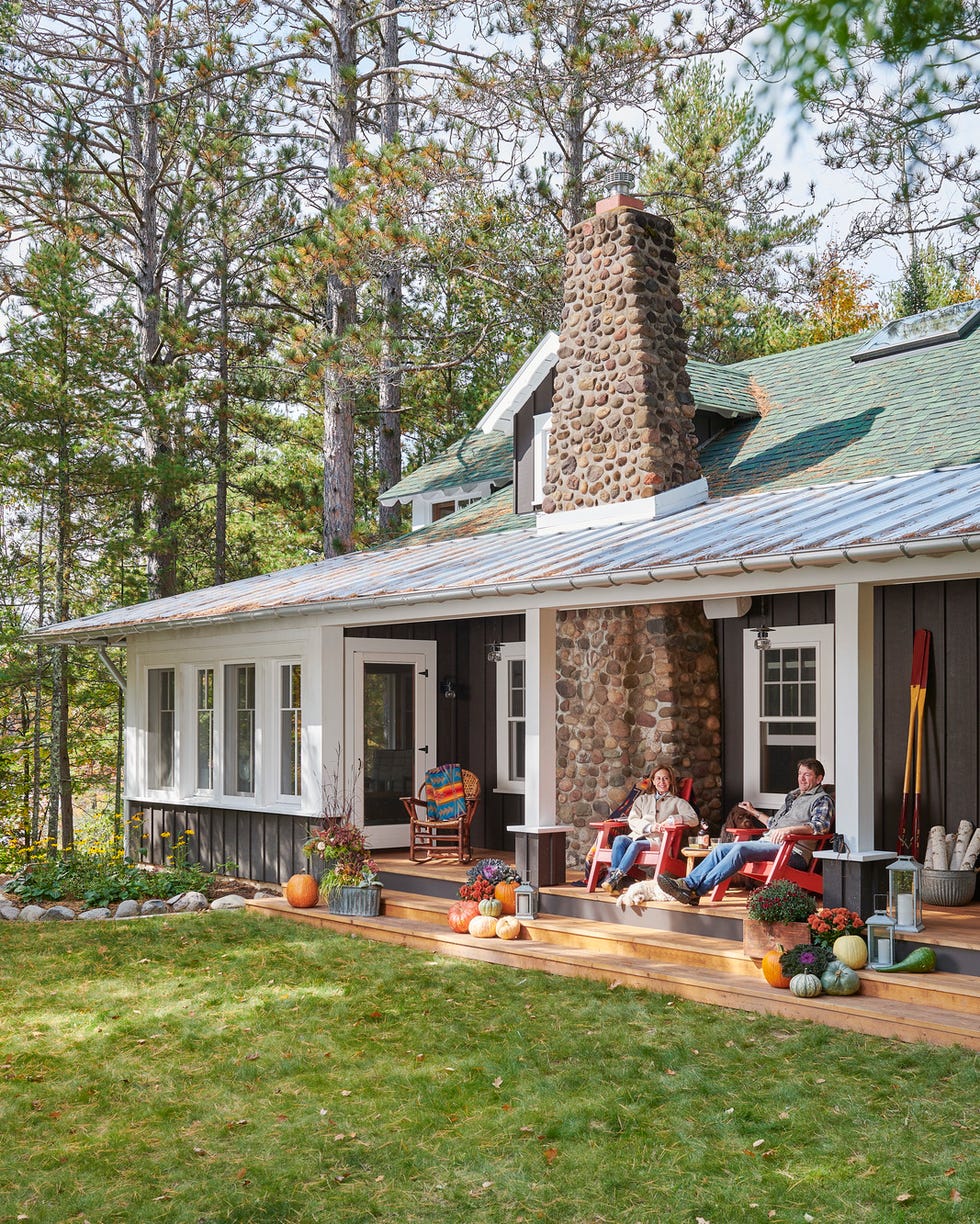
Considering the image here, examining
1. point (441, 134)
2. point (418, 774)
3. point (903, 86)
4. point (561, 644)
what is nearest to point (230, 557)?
point (441, 134)

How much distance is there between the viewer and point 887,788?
8477mm

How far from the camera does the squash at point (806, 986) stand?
19.8 feet

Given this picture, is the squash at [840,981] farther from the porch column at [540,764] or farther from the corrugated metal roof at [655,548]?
the porch column at [540,764]

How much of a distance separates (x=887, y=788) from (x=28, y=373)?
1265 cm

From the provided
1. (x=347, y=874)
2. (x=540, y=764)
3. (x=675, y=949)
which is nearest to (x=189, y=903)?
(x=347, y=874)

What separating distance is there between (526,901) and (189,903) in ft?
11.3

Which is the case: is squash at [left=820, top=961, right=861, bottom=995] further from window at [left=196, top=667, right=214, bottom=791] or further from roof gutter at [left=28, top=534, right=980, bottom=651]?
window at [left=196, top=667, right=214, bottom=791]

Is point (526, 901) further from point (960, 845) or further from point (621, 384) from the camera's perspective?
point (621, 384)

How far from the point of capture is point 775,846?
715 centimetres

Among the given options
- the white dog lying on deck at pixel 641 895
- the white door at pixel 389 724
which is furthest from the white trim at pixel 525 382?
the white dog lying on deck at pixel 641 895

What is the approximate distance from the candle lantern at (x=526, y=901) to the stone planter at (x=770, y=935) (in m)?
1.77

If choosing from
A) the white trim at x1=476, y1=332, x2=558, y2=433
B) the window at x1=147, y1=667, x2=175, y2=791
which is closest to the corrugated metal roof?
the window at x1=147, y1=667, x2=175, y2=791

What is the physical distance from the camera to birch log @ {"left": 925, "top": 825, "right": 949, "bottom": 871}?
761cm

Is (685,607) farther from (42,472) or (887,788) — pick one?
(42,472)
